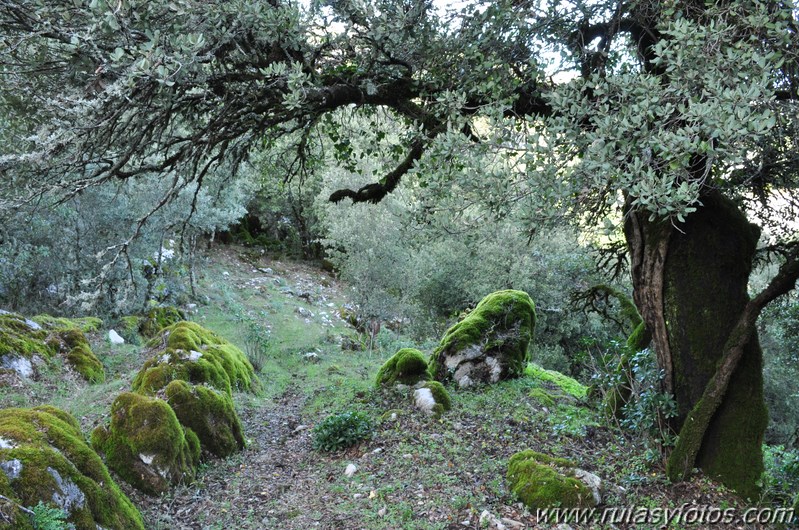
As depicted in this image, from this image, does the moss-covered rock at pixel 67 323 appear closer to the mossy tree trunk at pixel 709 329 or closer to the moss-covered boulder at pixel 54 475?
the moss-covered boulder at pixel 54 475

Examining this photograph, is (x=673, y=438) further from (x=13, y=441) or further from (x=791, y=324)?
(x=13, y=441)

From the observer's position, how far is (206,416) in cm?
771

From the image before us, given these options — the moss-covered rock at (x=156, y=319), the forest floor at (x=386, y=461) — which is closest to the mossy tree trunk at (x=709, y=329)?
the forest floor at (x=386, y=461)

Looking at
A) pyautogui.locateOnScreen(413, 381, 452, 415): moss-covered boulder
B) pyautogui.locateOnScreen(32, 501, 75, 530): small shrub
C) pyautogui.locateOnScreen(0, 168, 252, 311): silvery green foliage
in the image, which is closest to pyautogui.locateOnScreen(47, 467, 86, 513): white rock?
pyautogui.locateOnScreen(32, 501, 75, 530): small shrub

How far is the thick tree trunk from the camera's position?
17.9ft

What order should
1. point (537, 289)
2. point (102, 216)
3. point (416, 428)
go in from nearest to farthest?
1. point (416, 428)
2. point (102, 216)
3. point (537, 289)

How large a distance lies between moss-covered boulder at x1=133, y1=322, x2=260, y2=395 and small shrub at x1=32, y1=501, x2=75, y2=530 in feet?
13.5

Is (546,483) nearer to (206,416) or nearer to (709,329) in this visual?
(709,329)

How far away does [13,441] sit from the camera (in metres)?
4.38

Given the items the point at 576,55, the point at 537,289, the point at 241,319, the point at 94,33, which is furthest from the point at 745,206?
the point at 241,319

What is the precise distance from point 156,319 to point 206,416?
10275mm

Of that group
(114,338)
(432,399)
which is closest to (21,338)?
(114,338)

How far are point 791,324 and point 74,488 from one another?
445 inches

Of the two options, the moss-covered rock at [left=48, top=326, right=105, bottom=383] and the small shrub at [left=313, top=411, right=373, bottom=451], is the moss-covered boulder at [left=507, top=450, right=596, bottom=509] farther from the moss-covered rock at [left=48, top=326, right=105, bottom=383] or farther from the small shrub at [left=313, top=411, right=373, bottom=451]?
the moss-covered rock at [left=48, top=326, right=105, bottom=383]
